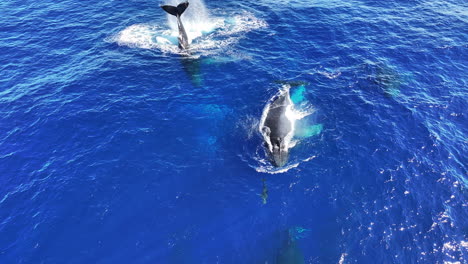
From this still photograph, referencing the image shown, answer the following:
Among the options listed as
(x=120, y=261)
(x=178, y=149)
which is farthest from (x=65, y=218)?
(x=178, y=149)

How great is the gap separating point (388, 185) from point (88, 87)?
4853 cm

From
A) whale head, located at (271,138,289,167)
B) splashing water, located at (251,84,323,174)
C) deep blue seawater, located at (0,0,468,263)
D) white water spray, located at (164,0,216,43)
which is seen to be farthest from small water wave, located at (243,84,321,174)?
white water spray, located at (164,0,216,43)

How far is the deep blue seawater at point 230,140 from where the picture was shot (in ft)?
117

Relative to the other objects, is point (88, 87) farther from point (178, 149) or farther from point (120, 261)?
point (120, 261)

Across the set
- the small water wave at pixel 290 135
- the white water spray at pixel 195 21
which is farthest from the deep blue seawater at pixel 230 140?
the white water spray at pixel 195 21

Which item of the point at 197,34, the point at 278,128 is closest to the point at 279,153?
the point at 278,128

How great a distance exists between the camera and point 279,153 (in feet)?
141

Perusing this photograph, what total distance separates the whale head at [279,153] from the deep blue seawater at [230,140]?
44.0 inches

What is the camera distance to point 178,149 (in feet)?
149

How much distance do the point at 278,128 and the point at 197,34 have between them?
33.1 m

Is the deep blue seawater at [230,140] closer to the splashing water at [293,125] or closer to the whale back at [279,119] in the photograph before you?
the splashing water at [293,125]

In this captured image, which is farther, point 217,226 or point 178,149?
point 178,149

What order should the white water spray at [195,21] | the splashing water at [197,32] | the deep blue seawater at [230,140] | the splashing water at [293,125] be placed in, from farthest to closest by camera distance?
the white water spray at [195,21] → the splashing water at [197,32] → the splashing water at [293,125] → the deep blue seawater at [230,140]

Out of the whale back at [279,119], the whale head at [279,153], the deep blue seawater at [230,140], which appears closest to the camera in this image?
the deep blue seawater at [230,140]
